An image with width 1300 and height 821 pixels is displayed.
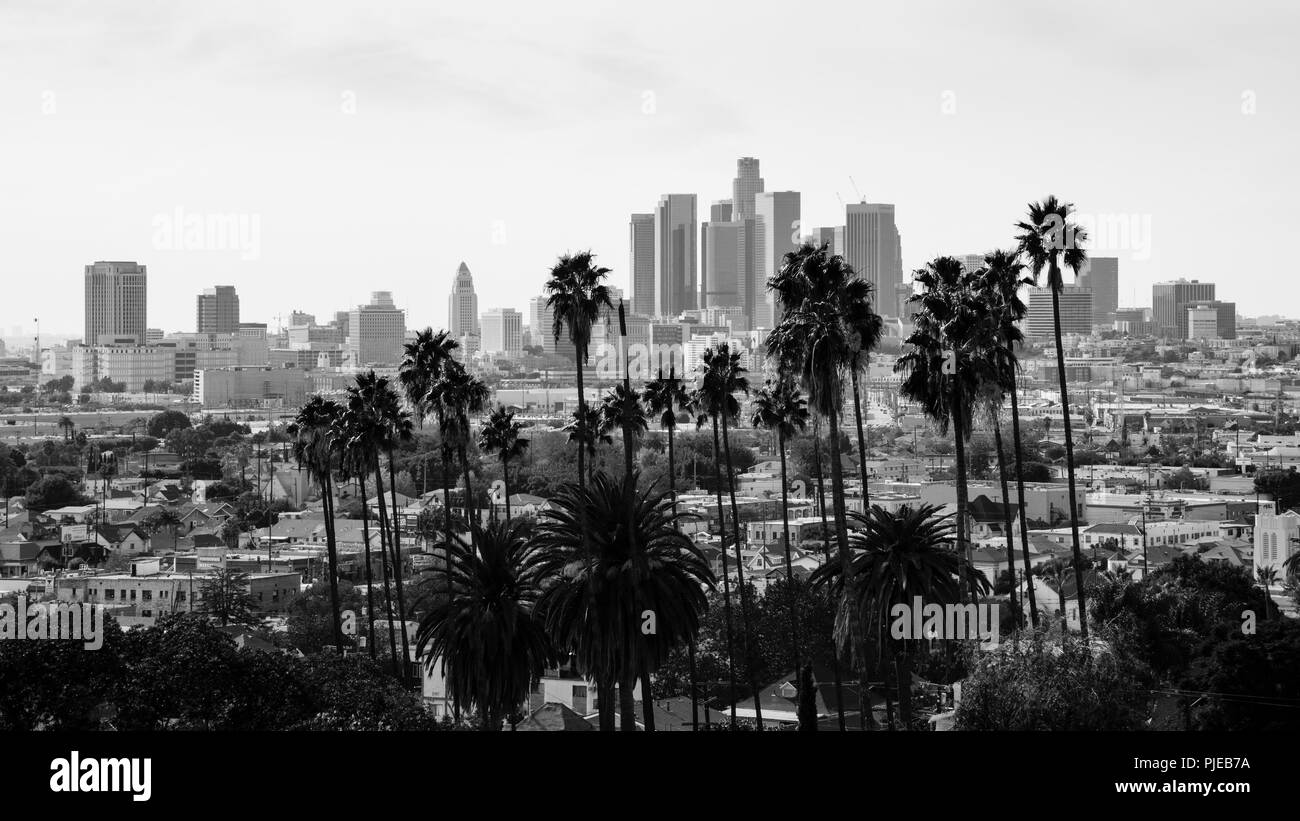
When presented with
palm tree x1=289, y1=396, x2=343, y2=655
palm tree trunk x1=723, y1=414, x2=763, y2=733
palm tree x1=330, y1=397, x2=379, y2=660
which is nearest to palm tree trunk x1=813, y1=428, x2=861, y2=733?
palm tree trunk x1=723, y1=414, x2=763, y2=733

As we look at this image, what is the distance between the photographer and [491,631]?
27.7 m

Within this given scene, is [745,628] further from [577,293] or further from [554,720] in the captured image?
[577,293]

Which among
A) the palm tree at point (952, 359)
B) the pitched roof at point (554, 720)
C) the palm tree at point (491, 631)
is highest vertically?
the palm tree at point (952, 359)

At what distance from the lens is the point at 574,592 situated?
2677 centimetres

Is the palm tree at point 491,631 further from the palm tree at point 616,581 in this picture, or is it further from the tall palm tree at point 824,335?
the tall palm tree at point 824,335

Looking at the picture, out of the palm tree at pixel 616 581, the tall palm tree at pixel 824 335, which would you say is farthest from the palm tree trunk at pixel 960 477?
the palm tree at pixel 616 581

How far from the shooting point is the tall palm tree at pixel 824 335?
28.4m

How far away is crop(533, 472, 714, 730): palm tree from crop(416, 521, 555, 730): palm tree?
31.3 inches

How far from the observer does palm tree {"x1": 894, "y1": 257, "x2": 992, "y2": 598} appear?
1214 inches

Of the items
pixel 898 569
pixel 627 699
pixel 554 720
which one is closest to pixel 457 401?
pixel 554 720

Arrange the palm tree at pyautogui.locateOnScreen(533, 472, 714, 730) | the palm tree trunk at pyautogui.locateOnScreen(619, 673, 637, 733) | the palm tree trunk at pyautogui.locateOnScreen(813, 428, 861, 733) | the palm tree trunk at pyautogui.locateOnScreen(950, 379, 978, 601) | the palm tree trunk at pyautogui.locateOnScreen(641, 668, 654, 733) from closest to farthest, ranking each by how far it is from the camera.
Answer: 1. the palm tree at pyautogui.locateOnScreen(533, 472, 714, 730)
2. the palm tree trunk at pyautogui.locateOnScreen(619, 673, 637, 733)
3. the palm tree trunk at pyautogui.locateOnScreen(641, 668, 654, 733)
4. the palm tree trunk at pyautogui.locateOnScreen(950, 379, 978, 601)
5. the palm tree trunk at pyautogui.locateOnScreen(813, 428, 861, 733)

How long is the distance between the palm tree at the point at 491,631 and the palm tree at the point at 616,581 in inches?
31.3

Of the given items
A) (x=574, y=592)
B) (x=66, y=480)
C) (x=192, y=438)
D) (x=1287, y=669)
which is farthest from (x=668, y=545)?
(x=192, y=438)

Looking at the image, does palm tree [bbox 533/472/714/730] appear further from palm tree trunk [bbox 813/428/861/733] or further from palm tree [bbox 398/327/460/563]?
palm tree [bbox 398/327/460/563]
